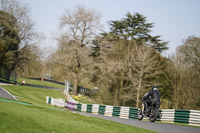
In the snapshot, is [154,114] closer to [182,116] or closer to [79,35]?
[182,116]

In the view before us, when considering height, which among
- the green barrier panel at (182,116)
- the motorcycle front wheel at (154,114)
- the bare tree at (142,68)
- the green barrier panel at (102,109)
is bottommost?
the green barrier panel at (102,109)

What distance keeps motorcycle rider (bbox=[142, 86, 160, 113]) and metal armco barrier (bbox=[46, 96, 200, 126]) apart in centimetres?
518

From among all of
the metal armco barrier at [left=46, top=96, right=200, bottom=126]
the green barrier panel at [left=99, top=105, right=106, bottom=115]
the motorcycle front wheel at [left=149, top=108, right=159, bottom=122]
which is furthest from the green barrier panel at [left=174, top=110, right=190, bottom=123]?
the green barrier panel at [left=99, top=105, right=106, bottom=115]

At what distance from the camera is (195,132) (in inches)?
732

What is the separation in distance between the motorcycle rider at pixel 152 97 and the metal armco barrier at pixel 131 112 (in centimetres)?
518

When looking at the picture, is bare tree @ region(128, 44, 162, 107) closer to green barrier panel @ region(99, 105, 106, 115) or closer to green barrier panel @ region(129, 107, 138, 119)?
green barrier panel @ region(99, 105, 106, 115)

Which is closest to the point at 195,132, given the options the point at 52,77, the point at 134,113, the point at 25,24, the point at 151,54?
the point at 134,113

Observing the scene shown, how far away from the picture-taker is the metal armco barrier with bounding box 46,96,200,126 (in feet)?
78.1

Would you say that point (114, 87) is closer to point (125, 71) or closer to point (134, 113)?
point (125, 71)

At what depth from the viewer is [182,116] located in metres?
24.7

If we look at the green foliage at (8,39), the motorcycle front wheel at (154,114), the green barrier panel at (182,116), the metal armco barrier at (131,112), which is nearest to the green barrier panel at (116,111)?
the metal armco barrier at (131,112)

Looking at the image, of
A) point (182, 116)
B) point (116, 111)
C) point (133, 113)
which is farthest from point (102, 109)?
point (182, 116)

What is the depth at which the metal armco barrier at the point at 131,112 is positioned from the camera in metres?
A: 23.8

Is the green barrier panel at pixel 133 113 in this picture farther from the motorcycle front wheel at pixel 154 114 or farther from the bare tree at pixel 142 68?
the bare tree at pixel 142 68
